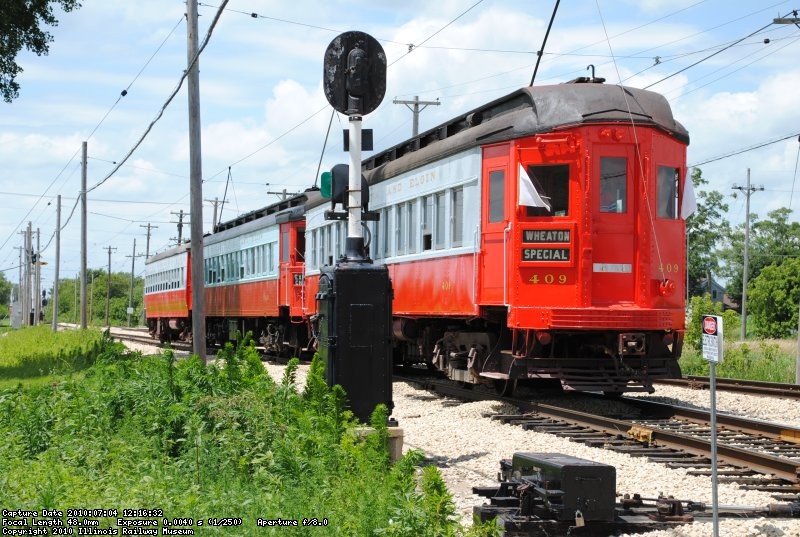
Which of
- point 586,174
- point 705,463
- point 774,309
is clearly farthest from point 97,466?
point 774,309

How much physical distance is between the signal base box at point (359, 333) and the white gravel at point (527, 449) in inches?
37.4

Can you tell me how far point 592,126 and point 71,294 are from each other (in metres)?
142

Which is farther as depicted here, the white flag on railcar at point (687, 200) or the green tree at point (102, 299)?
the green tree at point (102, 299)

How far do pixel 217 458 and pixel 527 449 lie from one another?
3.88m

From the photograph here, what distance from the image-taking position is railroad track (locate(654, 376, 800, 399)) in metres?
15.8

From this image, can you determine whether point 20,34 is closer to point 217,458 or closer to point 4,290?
point 217,458

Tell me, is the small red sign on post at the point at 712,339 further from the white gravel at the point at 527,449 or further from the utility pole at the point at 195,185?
the utility pole at the point at 195,185

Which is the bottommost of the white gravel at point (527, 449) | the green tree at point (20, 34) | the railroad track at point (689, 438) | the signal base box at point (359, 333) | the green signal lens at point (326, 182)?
the white gravel at point (527, 449)

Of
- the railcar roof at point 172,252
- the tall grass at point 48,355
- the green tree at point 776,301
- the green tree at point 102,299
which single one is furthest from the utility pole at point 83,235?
the green tree at point 102,299

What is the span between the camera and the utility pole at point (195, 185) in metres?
18.2

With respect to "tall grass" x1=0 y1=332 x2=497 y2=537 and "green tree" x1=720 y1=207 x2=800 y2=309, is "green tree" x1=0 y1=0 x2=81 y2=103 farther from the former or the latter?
"green tree" x1=720 y1=207 x2=800 y2=309

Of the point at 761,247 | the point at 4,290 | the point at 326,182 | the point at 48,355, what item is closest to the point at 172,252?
the point at 48,355

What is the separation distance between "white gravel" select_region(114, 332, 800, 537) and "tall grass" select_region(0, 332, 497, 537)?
1.02m

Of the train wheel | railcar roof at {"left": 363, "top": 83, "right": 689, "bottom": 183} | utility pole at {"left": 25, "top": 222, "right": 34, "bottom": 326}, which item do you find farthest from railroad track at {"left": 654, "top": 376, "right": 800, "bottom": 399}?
utility pole at {"left": 25, "top": 222, "right": 34, "bottom": 326}
